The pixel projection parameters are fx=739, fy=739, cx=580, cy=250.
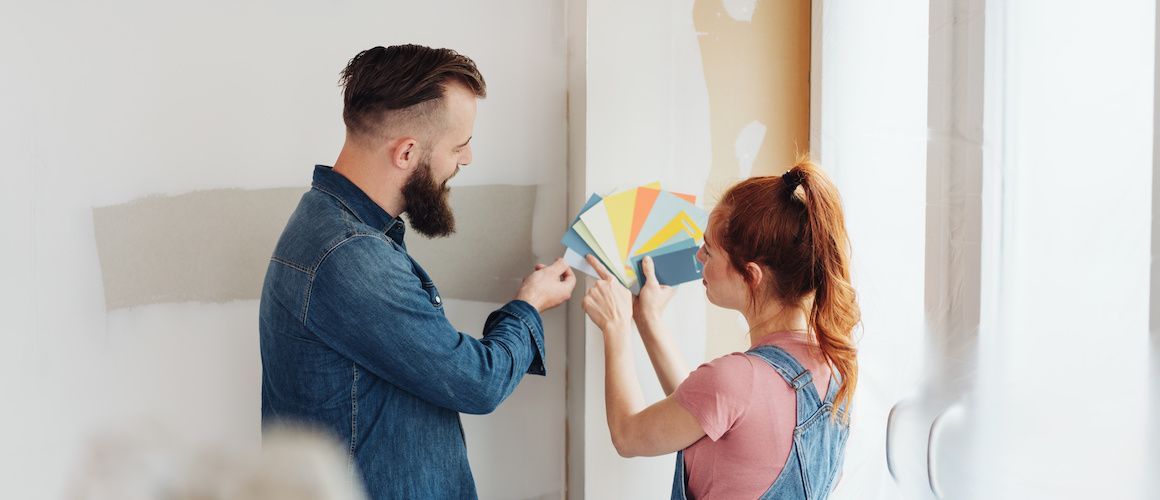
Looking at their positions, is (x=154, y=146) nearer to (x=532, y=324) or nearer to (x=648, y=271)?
(x=532, y=324)

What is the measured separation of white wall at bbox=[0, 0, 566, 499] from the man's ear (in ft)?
0.98

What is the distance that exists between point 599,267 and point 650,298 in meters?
0.12

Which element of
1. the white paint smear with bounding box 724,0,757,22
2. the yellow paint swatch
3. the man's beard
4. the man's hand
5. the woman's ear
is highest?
the white paint smear with bounding box 724,0,757,22

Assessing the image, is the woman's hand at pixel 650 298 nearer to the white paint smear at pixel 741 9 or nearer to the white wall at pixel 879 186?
the white wall at pixel 879 186

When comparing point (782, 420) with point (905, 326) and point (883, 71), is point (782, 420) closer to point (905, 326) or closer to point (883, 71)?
point (905, 326)

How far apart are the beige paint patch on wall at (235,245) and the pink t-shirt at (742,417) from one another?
0.66 m

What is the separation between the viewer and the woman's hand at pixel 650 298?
1.52 metres

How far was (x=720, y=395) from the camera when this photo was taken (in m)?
1.10

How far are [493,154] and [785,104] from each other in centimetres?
67

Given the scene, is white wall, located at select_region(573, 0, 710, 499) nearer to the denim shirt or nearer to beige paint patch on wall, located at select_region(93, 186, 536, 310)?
beige paint patch on wall, located at select_region(93, 186, 536, 310)

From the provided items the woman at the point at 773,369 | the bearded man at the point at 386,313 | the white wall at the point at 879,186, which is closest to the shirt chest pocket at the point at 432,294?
the bearded man at the point at 386,313

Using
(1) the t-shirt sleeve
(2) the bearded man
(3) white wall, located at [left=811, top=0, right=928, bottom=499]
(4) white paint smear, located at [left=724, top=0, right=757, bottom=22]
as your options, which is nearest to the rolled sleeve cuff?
(2) the bearded man

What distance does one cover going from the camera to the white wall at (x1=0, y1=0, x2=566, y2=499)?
50.8 inches

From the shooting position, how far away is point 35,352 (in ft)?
4.27
